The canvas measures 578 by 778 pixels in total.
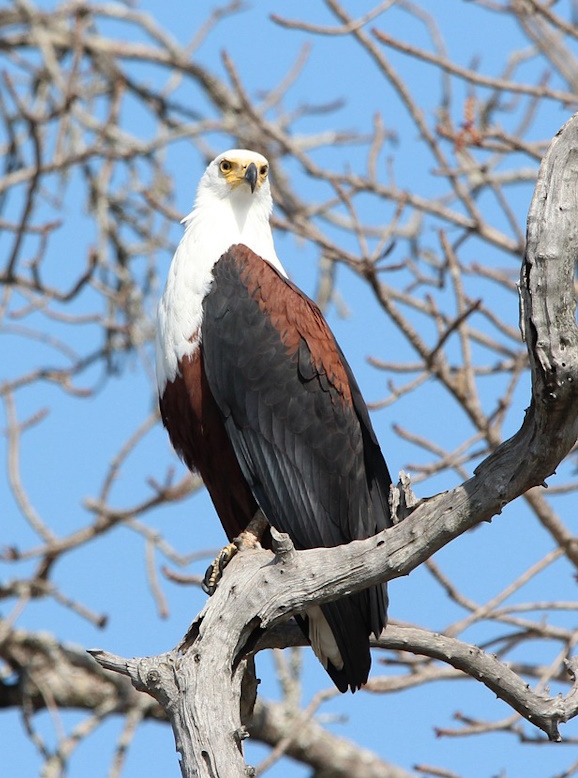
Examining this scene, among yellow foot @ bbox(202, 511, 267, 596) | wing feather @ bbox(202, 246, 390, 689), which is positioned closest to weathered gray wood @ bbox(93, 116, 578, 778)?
yellow foot @ bbox(202, 511, 267, 596)

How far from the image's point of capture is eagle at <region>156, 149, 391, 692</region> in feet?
15.1

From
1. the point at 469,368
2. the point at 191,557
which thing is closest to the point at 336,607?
the point at 469,368

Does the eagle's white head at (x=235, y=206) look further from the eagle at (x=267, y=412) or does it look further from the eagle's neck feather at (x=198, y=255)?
the eagle at (x=267, y=412)

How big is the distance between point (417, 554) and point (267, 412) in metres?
1.36

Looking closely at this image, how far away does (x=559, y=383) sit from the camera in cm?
310

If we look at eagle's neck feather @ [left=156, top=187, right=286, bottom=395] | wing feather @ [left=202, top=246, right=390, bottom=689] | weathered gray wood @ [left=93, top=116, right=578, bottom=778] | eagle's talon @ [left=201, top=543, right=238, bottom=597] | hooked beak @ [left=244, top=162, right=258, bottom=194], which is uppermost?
hooked beak @ [left=244, top=162, right=258, bottom=194]

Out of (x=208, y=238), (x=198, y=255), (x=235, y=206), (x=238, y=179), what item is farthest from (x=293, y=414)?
(x=238, y=179)

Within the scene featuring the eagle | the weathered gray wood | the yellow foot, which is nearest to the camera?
the weathered gray wood

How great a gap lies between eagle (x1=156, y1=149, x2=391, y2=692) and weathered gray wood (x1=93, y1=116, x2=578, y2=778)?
0.61 m

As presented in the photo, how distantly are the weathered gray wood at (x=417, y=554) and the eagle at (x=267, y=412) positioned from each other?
608 mm

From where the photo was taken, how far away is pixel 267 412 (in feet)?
15.4

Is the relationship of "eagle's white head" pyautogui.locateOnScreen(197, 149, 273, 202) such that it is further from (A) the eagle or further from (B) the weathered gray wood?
(B) the weathered gray wood

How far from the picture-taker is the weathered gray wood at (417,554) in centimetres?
312

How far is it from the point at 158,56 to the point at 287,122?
111 centimetres
